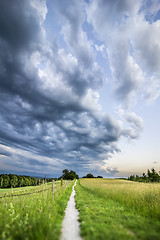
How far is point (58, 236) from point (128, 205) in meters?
7.35

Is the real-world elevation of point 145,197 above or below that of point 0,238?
above

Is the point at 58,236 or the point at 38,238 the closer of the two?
the point at 38,238

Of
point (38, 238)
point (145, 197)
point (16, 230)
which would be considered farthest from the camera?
point (145, 197)

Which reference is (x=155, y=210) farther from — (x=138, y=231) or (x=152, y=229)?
(x=138, y=231)

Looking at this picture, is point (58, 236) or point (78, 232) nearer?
point (58, 236)

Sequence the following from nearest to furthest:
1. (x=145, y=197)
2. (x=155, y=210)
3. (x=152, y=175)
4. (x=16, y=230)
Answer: (x=16, y=230) < (x=155, y=210) < (x=145, y=197) < (x=152, y=175)

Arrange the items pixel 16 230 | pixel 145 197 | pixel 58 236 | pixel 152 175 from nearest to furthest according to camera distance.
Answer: pixel 58 236, pixel 16 230, pixel 145 197, pixel 152 175

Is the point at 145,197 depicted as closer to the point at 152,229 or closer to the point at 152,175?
the point at 152,229

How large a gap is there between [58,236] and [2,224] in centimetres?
244

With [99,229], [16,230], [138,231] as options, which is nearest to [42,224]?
[16,230]

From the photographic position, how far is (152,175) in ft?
238

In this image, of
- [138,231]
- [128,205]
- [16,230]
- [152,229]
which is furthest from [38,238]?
[128,205]

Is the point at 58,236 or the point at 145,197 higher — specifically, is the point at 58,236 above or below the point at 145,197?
below

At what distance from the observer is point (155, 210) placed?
23.2 feet
